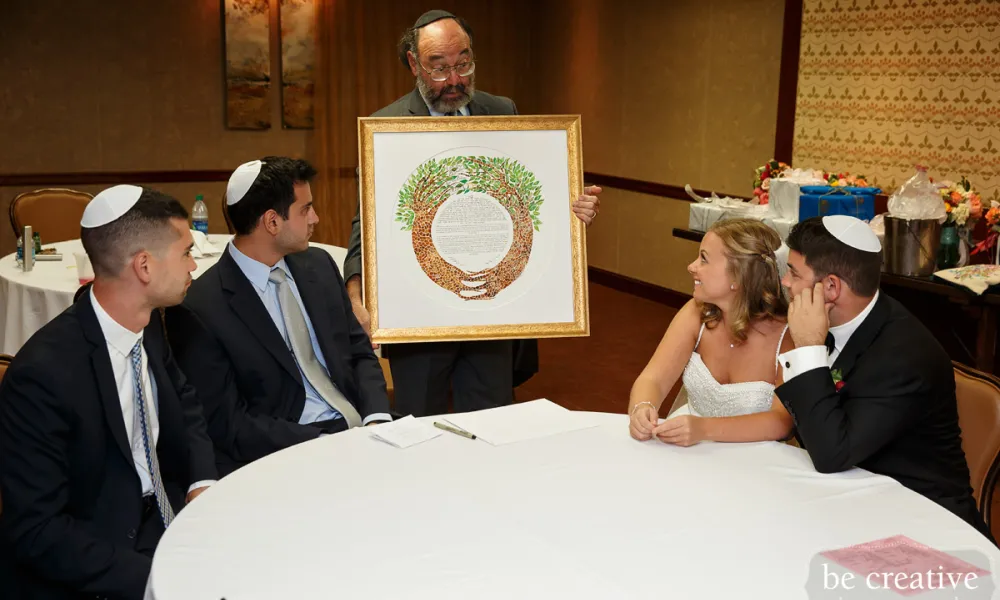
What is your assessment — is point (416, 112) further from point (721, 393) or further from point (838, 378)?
point (838, 378)

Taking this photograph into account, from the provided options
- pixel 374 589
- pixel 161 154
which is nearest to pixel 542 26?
pixel 161 154

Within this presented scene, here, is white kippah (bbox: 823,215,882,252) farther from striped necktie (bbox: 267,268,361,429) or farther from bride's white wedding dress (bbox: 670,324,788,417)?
striped necktie (bbox: 267,268,361,429)

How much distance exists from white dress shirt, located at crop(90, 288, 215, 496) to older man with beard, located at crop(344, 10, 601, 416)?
1.07 metres

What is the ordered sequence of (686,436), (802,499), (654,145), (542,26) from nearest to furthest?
(802,499), (686,436), (654,145), (542,26)

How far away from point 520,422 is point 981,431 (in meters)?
1.23

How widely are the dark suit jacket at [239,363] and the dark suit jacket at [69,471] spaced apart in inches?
21.7

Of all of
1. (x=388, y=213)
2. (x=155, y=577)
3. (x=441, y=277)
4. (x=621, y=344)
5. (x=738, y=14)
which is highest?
(x=738, y=14)

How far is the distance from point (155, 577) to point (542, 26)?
869cm

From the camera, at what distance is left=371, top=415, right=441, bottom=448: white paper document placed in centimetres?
255

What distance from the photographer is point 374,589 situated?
1827mm

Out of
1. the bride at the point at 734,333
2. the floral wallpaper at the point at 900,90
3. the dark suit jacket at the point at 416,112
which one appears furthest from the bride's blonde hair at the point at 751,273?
the floral wallpaper at the point at 900,90

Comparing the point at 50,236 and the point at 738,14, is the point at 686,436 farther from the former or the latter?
the point at 738,14

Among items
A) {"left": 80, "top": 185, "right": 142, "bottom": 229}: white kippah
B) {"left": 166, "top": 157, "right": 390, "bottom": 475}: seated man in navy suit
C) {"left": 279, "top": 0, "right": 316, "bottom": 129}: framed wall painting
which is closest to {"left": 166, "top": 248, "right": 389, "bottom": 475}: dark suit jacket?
{"left": 166, "top": 157, "right": 390, "bottom": 475}: seated man in navy suit

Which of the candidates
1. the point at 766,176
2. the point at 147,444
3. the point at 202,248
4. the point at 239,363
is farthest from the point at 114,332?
the point at 766,176
